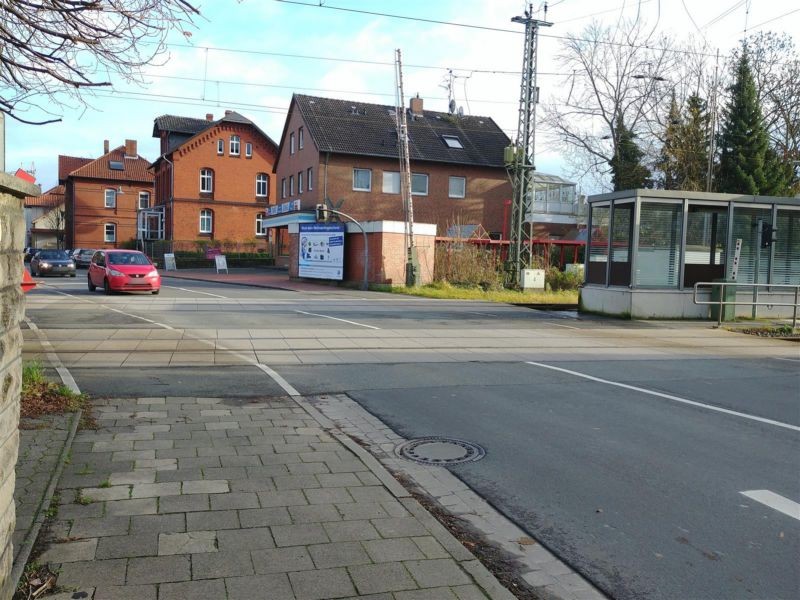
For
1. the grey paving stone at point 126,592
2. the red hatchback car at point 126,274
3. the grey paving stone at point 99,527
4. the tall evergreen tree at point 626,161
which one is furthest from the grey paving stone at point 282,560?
the tall evergreen tree at point 626,161

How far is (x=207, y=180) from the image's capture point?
5997cm

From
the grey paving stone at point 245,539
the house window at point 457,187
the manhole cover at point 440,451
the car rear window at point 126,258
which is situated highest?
the house window at point 457,187

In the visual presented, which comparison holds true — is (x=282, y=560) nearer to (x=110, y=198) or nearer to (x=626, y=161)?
(x=626, y=161)

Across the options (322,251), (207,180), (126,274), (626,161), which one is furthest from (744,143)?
(207,180)

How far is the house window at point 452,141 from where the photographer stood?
48.3 meters

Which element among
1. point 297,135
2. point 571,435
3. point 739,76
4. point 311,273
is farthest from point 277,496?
point 297,135

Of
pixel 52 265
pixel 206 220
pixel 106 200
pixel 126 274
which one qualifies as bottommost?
pixel 52 265

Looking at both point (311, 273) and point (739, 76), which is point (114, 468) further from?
point (739, 76)

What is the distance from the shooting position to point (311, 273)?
36.4 metres

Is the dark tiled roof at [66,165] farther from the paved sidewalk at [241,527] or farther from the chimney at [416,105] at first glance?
the paved sidewalk at [241,527]

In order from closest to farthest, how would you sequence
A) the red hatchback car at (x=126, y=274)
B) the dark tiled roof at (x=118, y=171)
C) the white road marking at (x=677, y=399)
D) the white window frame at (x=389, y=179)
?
the white road marking at (x=677, y=399) → the red hatchback car at (x=126, y=274) → the white window frame at (x=389, y=179) → the dark tiled roof at (x=118, y=171)

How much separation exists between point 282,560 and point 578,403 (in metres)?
5.06

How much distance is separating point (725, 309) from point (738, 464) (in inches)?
575

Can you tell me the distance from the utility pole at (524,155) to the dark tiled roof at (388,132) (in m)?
16.3
